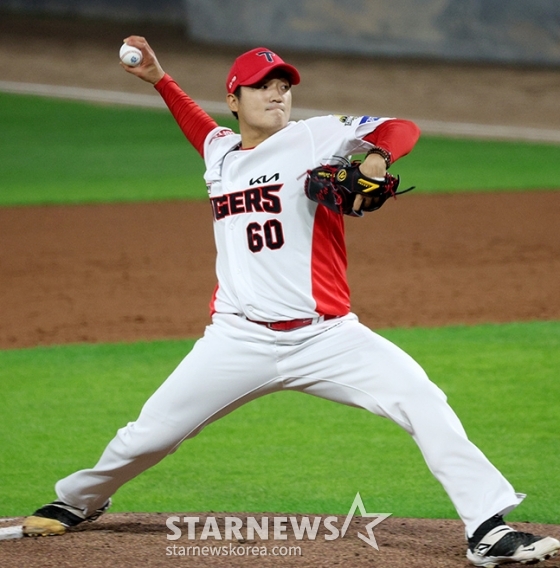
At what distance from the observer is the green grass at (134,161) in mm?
13422

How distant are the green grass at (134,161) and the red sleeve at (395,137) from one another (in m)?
9.07

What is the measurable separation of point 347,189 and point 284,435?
7.87 ft

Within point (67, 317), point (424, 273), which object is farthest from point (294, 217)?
point (424, 273)

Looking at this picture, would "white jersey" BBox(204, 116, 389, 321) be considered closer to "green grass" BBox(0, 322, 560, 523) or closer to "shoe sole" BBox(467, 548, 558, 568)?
"shoe sole" BBox(467, 548, 558, 568)

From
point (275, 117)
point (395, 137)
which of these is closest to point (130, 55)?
point (275, 117)

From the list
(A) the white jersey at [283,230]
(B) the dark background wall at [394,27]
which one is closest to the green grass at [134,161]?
(B) the dark background wall at [394,27]

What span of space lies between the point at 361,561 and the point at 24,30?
24.7m

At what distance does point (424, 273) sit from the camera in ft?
31.3

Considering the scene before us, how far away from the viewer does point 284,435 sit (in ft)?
19.4

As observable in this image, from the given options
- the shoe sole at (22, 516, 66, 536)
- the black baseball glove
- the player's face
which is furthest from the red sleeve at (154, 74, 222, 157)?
the shoe sole at (22, 516, 66, 536)

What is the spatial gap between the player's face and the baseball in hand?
0.64 metres

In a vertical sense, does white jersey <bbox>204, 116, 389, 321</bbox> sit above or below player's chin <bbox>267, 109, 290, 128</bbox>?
below

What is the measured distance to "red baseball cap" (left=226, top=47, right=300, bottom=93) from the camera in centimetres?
412

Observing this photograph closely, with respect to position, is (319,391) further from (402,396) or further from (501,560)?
(501,560)
